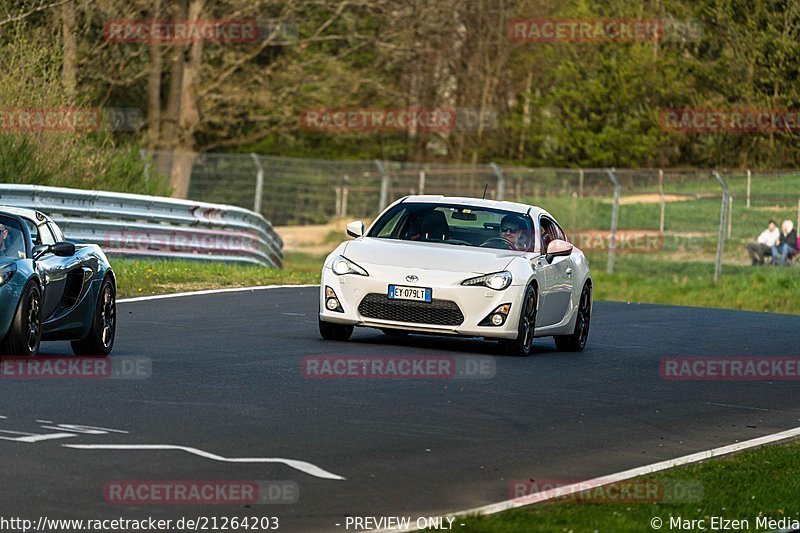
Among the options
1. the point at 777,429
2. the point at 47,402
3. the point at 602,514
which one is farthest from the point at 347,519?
the point at 777,429

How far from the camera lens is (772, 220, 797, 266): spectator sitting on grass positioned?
33.6m

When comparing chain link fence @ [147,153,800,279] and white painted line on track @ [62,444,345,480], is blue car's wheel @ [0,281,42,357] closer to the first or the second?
white painted line on track @ [62,444,345,480]

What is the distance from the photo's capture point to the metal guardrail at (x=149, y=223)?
23297 mm

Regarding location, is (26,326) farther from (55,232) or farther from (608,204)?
(608,204)

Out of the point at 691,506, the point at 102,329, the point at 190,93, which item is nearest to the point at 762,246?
the point at 190,93

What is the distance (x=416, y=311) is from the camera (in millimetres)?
15258

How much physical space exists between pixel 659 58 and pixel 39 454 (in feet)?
165

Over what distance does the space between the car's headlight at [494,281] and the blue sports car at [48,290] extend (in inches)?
123

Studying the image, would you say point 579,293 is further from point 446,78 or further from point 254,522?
point 446,78

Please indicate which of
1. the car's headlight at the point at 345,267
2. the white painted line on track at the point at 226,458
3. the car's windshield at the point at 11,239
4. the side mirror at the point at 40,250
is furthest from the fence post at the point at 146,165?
the white painted line on track at the point at 226,458

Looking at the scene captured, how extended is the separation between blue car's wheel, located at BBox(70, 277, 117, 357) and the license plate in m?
2.43

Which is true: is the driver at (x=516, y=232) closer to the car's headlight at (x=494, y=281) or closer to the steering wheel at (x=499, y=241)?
the steering wheel at (x=499, y=241)

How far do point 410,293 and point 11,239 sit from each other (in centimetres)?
355

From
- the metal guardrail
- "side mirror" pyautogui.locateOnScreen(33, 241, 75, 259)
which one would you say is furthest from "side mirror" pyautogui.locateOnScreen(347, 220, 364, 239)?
the metal guardrail
